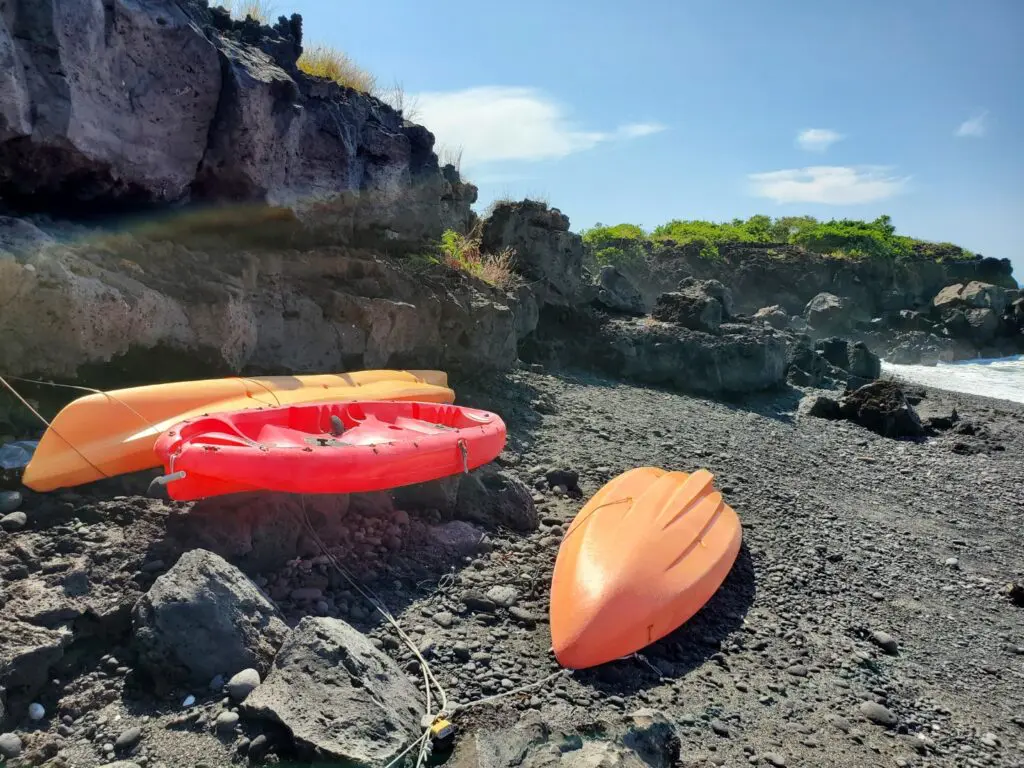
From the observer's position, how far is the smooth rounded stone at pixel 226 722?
2.41 metres

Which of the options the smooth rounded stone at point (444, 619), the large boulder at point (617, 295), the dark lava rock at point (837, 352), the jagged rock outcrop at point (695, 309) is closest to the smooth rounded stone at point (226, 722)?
the smooth rounded stone at point (444, 619)

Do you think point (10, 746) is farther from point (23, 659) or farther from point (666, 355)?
point (666, 355)

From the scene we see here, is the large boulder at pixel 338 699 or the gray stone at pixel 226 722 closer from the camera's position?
the large boulder at pixel 338 699

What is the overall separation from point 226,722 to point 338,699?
39cm

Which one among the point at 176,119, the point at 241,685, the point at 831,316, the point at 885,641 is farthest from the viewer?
the point at 831,316

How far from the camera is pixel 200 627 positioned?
8.73ft

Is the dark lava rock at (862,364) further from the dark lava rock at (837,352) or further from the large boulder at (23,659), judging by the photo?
the large boulder at (23,659)

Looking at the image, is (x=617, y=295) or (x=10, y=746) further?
(x=617, y=295)

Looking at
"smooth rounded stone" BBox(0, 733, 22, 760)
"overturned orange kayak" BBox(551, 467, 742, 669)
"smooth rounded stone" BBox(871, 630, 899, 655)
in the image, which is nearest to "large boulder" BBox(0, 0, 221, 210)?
"smooth rounded stone" BBox(0, 733, 22, 760)

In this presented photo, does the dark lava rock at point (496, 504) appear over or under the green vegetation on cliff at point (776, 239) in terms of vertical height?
under

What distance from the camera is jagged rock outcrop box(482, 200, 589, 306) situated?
1055 cm

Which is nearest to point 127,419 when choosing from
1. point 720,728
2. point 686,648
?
point 686,648

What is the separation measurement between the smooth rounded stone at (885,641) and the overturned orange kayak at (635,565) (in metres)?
0.83

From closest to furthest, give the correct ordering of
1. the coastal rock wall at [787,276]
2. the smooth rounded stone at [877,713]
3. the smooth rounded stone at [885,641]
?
1. the smooth rounded stone at [877,713]
2. the smooth rounded stone at [885,641]
3. the coastal rock wall at [787,276]
